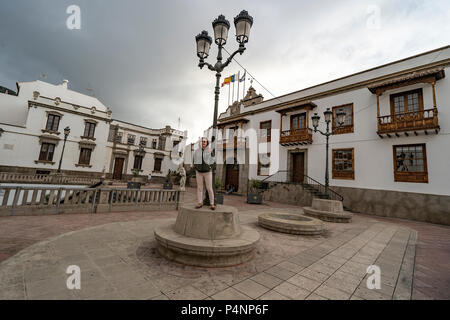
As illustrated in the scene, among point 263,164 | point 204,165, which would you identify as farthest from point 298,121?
point 204,165

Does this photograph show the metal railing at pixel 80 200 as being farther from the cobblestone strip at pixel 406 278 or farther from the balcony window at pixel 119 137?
the balcony window at pixel 119 137

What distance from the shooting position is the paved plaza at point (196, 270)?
90.4 inches

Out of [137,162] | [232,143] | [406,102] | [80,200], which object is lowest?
[80,200]

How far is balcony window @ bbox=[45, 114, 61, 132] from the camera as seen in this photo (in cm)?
2134

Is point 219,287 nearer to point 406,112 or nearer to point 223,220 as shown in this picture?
point 223,220

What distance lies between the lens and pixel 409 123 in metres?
10.6

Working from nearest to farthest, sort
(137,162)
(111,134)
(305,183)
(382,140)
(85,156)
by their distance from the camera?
(382,140), (305,183), (85,156), (111,134), (137,162)

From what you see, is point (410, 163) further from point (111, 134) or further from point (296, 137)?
point (111, 134)

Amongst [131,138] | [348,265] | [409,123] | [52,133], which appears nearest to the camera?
[348,265]

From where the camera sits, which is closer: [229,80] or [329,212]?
[329,212]

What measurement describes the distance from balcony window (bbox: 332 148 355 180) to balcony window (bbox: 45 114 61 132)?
30069 millimetres

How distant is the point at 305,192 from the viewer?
45.4 feet

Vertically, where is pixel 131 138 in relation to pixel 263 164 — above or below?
above

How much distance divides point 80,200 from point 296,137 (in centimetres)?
1470
